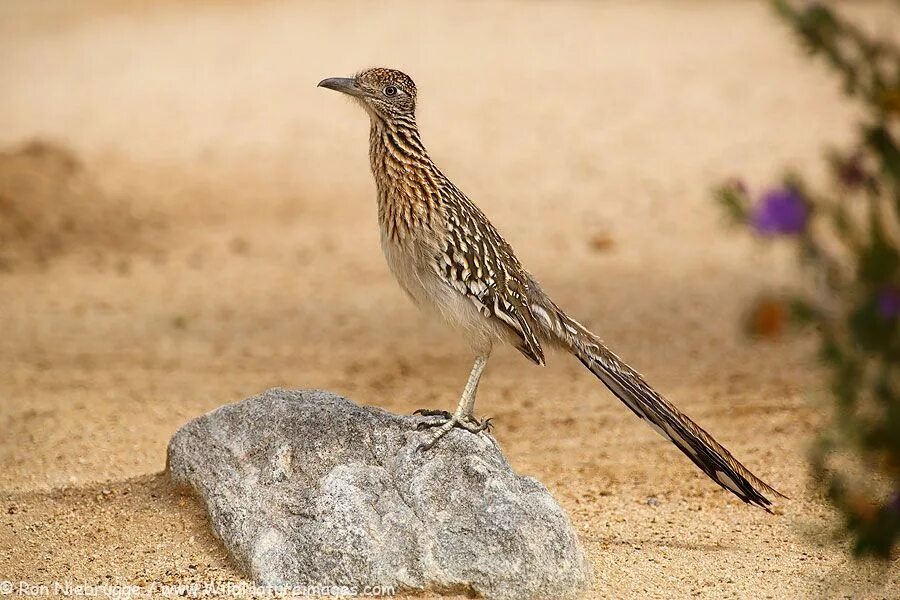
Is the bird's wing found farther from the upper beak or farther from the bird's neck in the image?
the upper beak

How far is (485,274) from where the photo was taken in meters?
5.35

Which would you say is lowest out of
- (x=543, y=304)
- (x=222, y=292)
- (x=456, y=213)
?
(x=222, y=292)

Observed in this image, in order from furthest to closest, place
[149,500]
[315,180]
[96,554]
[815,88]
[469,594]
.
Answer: [815,88] → [315,180] → [149,500] → [96,554] → [469,594]

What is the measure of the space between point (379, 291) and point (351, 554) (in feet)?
18.7

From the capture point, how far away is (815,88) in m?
15.6

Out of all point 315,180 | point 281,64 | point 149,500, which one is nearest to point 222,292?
point 315,180

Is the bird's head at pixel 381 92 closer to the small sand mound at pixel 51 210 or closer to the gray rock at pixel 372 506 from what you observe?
the gray rock at pixel 372 506

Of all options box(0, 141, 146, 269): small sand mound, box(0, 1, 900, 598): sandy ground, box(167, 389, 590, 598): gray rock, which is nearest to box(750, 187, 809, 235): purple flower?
box(0, 1, 900, 598): sandy ground

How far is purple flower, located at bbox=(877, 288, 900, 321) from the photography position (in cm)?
303

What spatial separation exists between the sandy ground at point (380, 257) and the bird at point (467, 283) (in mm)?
694

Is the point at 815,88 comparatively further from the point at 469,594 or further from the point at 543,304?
the point at 469,594

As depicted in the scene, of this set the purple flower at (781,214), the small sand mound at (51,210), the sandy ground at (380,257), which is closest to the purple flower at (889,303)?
the purple flower at (781,214)

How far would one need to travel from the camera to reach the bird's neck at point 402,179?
5.34 metres

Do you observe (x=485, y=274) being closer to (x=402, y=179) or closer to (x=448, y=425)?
(x=402, y=179)
